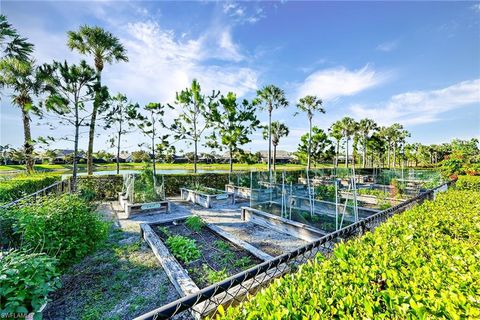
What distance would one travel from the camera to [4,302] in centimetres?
188

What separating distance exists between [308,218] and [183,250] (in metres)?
4.50

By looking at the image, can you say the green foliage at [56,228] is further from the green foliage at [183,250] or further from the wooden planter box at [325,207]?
the wooden planter box at [325,207]

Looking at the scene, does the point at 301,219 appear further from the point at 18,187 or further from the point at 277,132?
the point at 277,132

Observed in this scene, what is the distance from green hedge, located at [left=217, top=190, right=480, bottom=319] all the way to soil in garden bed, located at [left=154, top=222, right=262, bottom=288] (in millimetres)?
2217

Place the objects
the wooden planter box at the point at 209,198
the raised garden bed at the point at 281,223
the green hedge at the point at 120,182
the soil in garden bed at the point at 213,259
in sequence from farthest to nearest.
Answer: the green hedge at the point at 120,182 → the wooden planter box at the point at 209,198 → the raised garden bed at the point at 281,223 → the soil in garden bed at the point at 213,259

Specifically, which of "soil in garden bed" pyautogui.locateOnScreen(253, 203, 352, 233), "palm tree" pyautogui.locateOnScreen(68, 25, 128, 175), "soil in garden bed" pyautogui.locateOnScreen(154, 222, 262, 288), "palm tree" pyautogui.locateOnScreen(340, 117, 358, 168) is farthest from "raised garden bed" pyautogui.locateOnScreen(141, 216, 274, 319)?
"palm tree" pyautogui.locateOnScreen(340, 117, 358, 168)

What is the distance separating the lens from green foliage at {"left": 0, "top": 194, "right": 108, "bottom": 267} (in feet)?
9.87

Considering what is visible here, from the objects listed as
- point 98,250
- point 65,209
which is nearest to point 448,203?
point 65,209

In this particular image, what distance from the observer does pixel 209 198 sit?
32.7 feet

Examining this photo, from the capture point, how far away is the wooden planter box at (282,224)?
5.80 meters

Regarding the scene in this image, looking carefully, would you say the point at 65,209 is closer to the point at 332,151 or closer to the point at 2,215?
the point at 2,215

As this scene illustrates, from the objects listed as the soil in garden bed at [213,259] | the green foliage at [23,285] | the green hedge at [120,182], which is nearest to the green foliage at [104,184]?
the green hedge at [120,182]

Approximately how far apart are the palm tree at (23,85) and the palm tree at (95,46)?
2.65 meters

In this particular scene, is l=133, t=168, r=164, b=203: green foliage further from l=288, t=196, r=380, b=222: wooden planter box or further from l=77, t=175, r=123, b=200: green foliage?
l=288, t=196, r=380, b=222: wooden planter box
